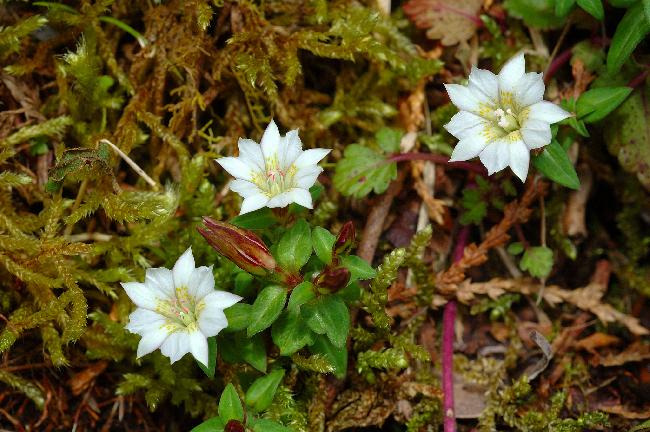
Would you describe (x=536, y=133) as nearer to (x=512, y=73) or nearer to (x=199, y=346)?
(x=512, y=73)

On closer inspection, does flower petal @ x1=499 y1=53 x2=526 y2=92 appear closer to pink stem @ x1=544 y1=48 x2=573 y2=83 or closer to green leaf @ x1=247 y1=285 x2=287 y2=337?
pink stem @ x1=544 y1=48 x2=573 y2=83

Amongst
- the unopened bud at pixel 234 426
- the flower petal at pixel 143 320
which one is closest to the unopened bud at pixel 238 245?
the flower petal at pixel 143 320

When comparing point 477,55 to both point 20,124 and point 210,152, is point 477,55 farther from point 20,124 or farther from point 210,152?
point 20,124

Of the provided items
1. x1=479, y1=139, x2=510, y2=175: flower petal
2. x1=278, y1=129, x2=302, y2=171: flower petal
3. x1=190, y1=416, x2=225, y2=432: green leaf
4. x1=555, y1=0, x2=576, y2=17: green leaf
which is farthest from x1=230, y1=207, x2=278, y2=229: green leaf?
x1=555, y1=0, x2=576, y2=17: green leaf

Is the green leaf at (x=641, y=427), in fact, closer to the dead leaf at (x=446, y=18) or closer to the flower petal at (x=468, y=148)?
the flower petal at (x=468, y=148)

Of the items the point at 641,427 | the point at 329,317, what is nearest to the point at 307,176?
the point at 329,317

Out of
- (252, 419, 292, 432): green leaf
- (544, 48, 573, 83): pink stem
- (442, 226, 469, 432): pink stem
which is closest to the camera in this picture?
(252, 419, 292, 432): green leaf
